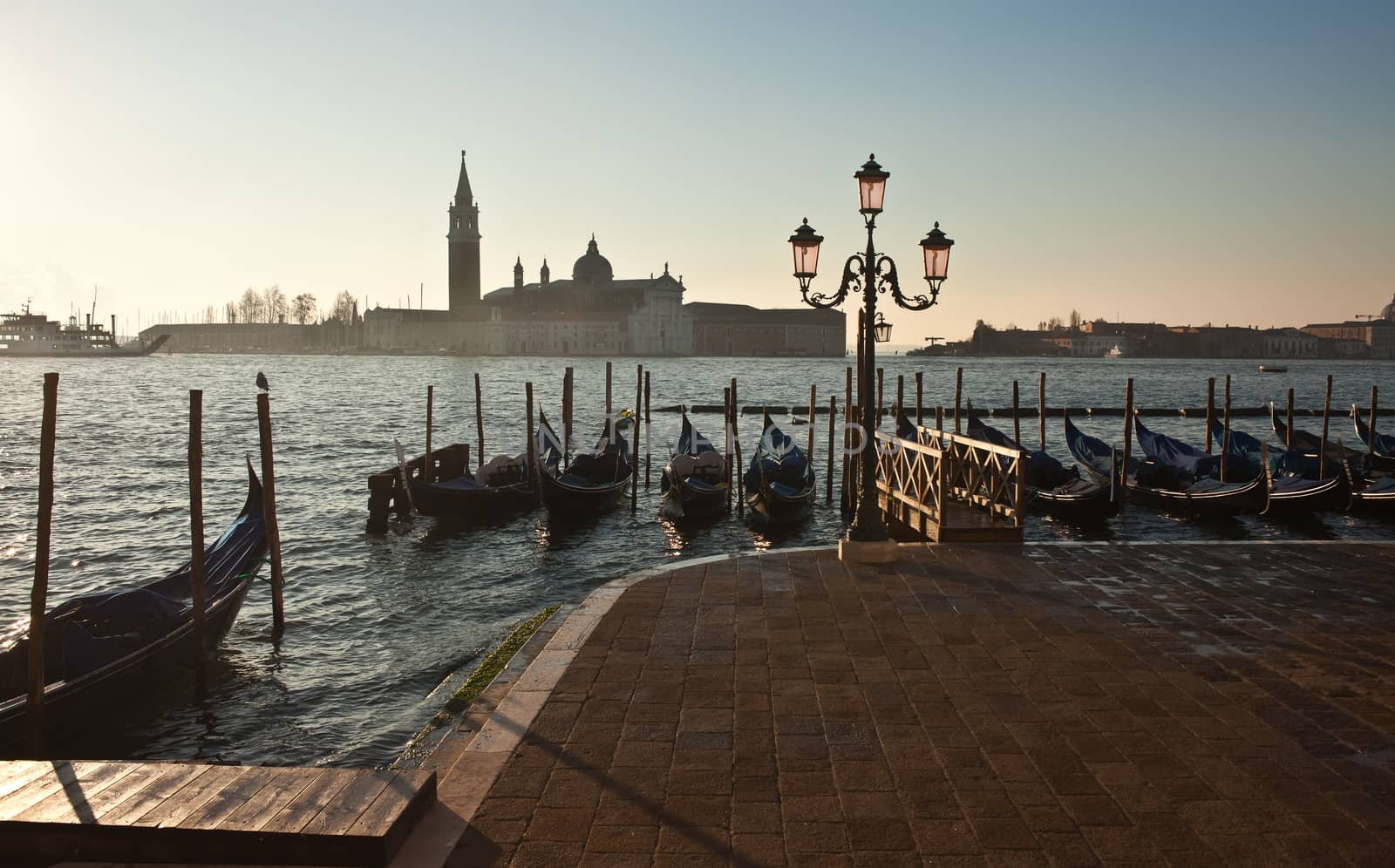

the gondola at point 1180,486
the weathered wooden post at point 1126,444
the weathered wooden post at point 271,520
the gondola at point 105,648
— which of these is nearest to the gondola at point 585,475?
the weathered wooden post at point 271,520

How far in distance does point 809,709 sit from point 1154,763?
1394mm

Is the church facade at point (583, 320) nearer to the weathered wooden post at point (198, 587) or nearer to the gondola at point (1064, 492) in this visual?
the gondola at point (1064, 492)

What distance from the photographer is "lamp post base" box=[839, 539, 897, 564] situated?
291 inches

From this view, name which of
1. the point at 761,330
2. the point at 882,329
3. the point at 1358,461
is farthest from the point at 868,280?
the point at 761,330

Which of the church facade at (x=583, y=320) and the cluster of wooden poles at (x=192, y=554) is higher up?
the church facade at (x=583, y=320)

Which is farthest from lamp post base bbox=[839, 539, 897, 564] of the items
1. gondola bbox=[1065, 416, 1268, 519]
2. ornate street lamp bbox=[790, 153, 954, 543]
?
gondola bbox=[1065, 416, 1268, 519]

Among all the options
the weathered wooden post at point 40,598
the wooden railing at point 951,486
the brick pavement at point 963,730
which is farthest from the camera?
the wooden railing at point 951,486

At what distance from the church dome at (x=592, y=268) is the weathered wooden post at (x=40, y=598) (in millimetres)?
113391

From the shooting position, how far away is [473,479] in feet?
54.0

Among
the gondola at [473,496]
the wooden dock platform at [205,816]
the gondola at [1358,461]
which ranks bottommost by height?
the gondola at [473,496]

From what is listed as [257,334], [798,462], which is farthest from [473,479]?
[257,334]

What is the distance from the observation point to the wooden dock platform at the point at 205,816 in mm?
3100

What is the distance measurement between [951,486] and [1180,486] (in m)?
6.88

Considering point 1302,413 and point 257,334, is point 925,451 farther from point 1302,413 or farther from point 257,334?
point 257,334
